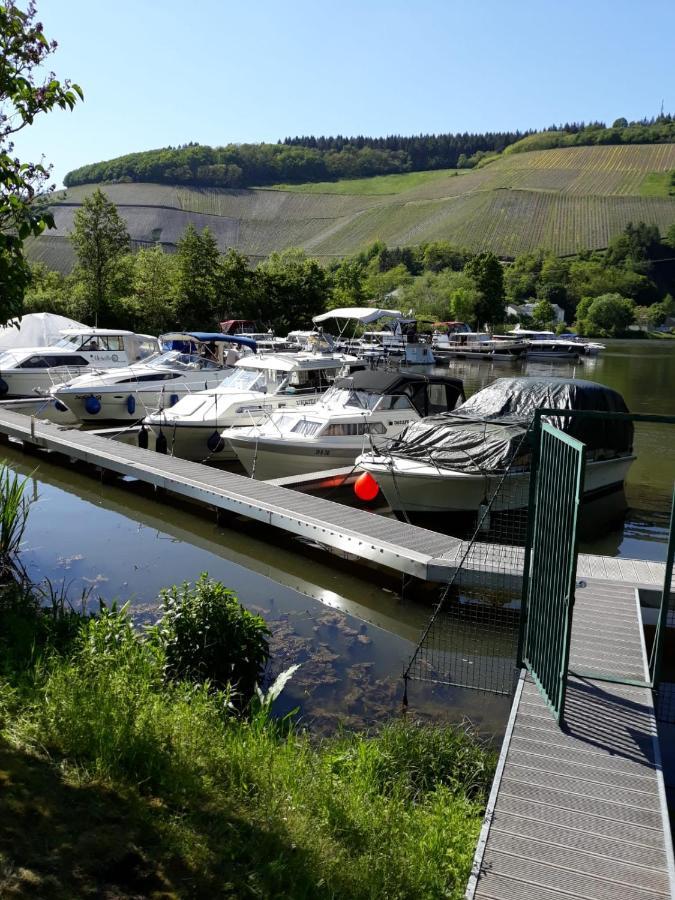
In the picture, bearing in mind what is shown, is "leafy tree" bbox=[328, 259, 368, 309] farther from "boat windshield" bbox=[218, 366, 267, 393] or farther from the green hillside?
the green hillside

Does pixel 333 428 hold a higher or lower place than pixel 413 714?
higher

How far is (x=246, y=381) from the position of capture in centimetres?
2131

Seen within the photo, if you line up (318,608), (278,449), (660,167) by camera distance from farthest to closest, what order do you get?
1. (660,167)
2. (278,449)
3. (318,608)

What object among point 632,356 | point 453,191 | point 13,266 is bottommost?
point 632,356

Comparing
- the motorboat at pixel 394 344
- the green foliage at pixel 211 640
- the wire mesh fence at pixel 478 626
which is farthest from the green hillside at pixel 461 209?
the green foliage at pixel 211 640

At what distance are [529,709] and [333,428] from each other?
35.9ft

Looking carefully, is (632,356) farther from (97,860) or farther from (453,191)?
(453,191)

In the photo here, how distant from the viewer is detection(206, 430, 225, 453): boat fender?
19.2 meters

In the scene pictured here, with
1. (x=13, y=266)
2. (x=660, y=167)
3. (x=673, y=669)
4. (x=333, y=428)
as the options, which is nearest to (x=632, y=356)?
(x=333, y=428)

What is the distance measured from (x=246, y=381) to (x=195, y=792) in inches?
671

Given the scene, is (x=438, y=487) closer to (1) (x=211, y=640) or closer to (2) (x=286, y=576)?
(2) (x=286, y=576)

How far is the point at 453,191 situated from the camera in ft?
598

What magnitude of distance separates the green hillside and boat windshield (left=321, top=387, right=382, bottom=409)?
123972 mm

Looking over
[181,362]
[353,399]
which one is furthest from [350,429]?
[181,362]
